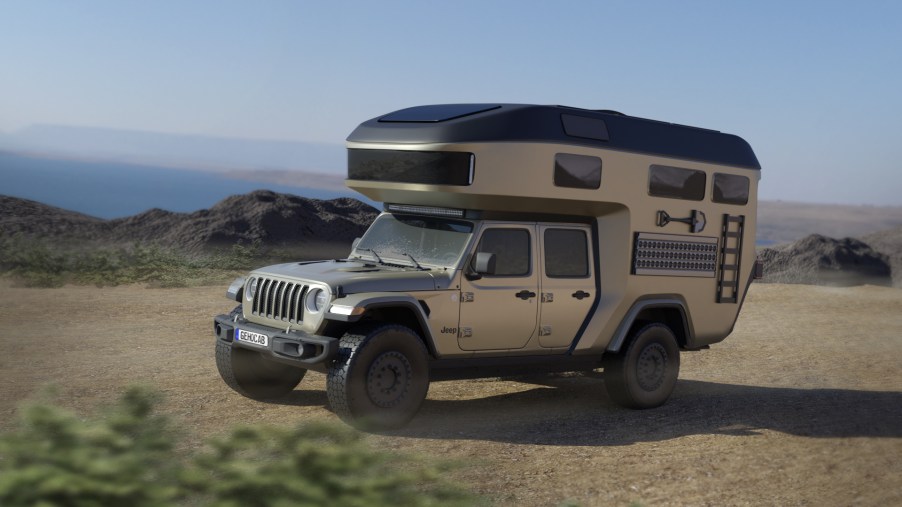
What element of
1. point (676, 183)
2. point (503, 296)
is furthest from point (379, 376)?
point (676, 183)

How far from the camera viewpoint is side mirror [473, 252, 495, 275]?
8797mm

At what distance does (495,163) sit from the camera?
897 centimetres

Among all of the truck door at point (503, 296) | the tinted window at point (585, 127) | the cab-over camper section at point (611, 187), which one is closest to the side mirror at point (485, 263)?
the truck door at point (503, 296)

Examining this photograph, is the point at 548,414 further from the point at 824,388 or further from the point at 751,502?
the point at 824,388

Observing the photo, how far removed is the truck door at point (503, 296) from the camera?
9.05 meters

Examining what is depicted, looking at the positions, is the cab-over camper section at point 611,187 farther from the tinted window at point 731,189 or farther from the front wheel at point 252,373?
the front wheel at point 252,373

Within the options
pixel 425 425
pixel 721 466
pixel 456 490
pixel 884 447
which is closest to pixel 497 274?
pixel 425 425

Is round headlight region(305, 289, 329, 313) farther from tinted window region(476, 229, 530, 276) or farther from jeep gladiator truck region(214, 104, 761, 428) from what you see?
tinted window region(476, 229, 530, 276)

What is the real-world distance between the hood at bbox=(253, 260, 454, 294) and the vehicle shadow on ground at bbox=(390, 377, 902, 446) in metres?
1.25

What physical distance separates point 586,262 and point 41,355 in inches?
253

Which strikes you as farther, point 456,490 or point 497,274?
point 497,274

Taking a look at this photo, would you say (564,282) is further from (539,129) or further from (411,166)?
(411,166)

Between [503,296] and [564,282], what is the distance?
806 millimetres

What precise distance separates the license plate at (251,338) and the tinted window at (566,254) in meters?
2.75
